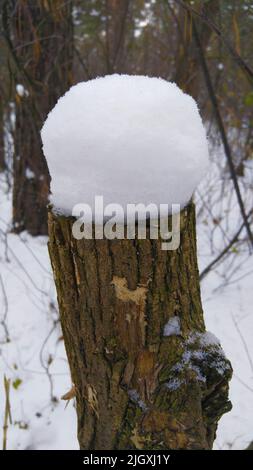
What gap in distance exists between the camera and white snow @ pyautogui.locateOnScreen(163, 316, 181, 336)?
33.2 inches

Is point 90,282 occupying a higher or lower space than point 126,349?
higher

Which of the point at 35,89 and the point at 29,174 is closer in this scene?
the point at 35,89

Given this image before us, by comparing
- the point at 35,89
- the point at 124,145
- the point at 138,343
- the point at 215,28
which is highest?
the point at 35,89

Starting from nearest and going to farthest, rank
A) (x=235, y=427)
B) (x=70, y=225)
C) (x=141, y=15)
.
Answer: (x=70, y=225), (x=235, y=427), (x=141, y=15)

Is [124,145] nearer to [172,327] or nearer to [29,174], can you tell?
[172,327]


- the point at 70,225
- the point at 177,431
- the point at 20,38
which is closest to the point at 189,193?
the point at 70,225

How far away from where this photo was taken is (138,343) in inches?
33.0

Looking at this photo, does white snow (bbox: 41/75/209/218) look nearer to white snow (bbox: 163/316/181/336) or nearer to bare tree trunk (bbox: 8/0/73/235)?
white snow (bbox: 163/316/181/336)

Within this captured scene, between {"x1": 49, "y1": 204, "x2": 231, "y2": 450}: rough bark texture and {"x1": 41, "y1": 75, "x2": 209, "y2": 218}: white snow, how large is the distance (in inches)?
3.5

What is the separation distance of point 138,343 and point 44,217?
3071mm

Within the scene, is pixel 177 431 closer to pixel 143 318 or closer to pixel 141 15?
pixel 143 318

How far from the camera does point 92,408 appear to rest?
940mm

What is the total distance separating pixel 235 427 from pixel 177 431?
1189mm

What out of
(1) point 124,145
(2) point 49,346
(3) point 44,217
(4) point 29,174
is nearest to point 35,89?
(4) point 29,174
